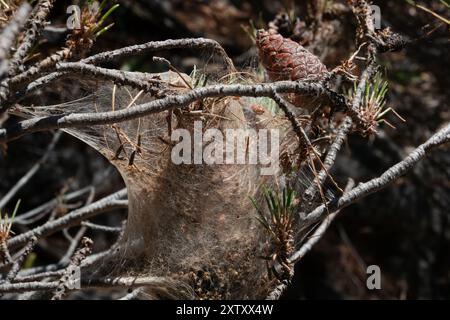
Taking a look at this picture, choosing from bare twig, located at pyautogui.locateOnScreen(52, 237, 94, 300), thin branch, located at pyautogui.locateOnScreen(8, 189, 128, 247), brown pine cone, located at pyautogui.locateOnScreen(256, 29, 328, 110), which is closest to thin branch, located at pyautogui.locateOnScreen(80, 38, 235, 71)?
brown pine cone, located at pyautogui.locateOnScreen(256, 29, 328, 110)

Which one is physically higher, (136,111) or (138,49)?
(138,49)

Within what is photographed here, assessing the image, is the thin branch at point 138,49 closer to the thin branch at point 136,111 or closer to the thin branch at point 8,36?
the thin branch at point 136,111

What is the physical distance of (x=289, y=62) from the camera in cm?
175

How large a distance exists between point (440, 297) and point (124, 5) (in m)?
2.17

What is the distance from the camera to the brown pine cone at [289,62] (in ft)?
5.58

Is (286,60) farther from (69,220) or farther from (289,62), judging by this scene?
(69,220)

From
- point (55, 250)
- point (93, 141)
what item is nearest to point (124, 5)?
point (55, 250)

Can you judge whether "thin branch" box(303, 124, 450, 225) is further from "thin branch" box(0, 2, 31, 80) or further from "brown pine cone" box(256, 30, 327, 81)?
"thin branch" box(0, 2, 31, 80)

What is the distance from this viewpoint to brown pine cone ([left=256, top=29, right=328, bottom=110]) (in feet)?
5.58

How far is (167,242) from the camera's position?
1.80 meters

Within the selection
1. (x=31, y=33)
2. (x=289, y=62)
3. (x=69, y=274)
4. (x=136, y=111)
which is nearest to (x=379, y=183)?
(x=289, y=62)

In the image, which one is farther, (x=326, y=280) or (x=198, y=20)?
(x=198, y=20)
